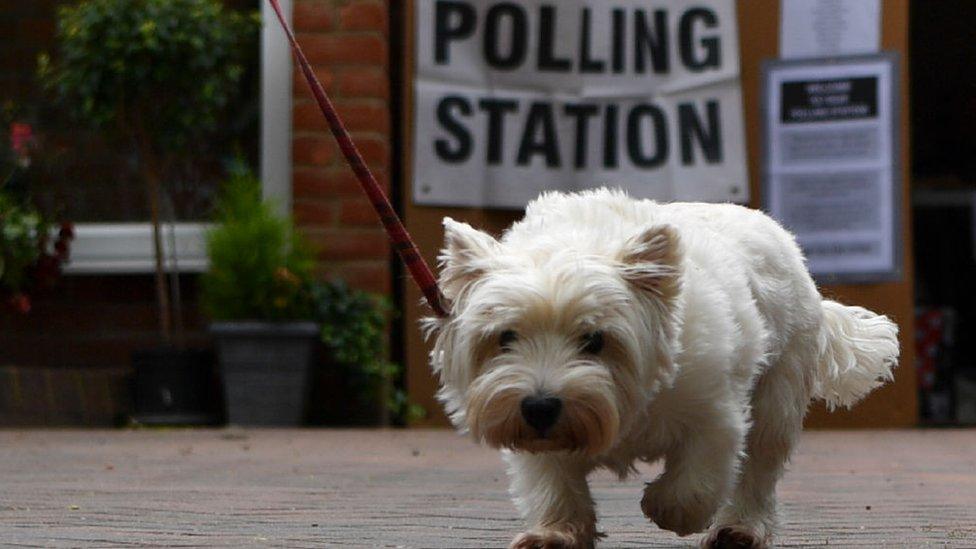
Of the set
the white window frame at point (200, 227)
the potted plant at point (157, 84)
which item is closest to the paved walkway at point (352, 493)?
the potted plant at point (157, 84)

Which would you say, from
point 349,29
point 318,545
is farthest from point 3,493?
point 349,29

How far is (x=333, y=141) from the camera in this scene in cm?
957

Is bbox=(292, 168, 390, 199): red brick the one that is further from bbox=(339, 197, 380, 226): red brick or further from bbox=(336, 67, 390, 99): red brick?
bbox=(336, 67, 390, 99): red brick

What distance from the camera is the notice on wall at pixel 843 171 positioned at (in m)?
9.79

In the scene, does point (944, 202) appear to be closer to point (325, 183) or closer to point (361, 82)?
point (361, 82)

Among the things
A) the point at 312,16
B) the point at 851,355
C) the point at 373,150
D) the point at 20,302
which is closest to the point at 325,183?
the point at 373,150


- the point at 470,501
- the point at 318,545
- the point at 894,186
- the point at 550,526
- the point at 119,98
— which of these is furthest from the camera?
the point at 894,186

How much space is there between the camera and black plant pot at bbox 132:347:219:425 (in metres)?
9.22

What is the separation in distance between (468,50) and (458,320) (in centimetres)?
623

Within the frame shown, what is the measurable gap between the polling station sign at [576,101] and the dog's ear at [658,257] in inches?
239

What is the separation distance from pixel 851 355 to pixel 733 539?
82 cm

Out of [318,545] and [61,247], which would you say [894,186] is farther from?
[318,545]

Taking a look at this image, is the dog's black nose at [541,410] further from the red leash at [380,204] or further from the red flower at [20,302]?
the red flower at [20,302]

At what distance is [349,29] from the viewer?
9609mm
